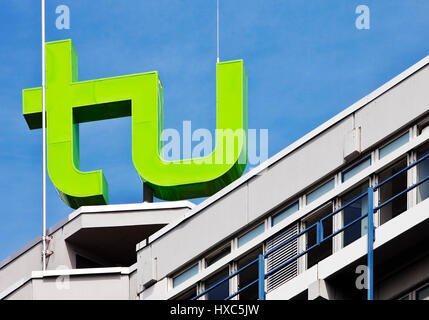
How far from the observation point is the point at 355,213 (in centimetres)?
2502

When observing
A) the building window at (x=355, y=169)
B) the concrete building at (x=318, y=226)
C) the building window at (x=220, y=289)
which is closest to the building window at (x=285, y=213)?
the concrete building at (x=318, y=226)

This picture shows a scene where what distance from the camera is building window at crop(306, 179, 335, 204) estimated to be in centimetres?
2589

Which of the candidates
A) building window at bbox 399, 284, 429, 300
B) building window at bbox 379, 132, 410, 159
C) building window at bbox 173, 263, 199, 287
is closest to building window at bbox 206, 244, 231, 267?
building window at bbox 173, 263, 199, 287

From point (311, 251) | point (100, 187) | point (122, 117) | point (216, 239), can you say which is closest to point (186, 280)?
point (216, 239)

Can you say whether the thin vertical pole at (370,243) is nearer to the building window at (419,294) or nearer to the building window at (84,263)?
the building window at (419,294)

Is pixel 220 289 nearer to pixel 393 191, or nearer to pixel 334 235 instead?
pixel 334 235

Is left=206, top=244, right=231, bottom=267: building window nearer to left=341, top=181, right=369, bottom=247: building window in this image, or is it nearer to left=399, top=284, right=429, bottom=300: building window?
left=341, top=181, right=369, bottom=247: building window

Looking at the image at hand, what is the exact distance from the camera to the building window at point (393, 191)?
2486cm

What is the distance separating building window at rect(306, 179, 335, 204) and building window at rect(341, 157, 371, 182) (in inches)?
11.3

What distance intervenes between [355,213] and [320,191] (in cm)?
125

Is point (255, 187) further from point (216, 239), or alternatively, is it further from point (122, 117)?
point (122, 117)

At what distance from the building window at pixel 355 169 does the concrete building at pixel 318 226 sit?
0.03 metres

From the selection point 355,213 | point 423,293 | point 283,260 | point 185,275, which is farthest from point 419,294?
point 185,275
